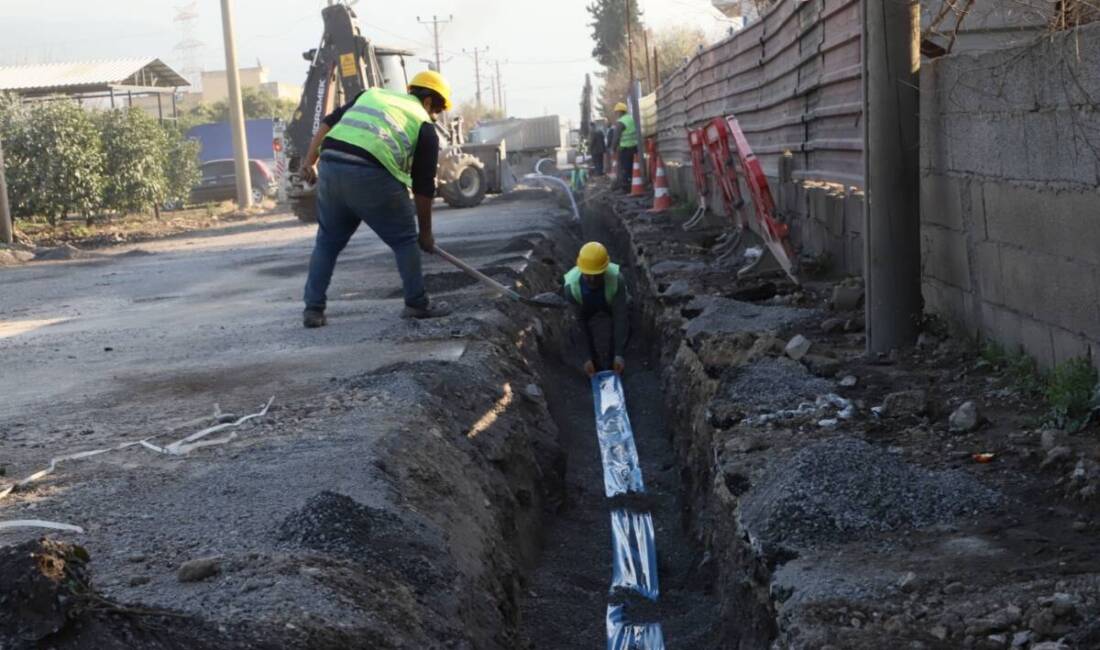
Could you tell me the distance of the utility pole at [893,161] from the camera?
583cm

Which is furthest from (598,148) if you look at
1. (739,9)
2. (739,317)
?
(739,317)

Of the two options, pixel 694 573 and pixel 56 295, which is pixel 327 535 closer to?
pixel 694 573

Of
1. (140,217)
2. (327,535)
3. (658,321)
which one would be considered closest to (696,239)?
(658,321)

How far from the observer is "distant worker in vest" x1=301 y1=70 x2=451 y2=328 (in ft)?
26.0

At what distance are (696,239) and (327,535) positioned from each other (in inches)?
363

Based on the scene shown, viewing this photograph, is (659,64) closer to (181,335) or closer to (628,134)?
(628,134)

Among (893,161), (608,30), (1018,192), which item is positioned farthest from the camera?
(608,30)

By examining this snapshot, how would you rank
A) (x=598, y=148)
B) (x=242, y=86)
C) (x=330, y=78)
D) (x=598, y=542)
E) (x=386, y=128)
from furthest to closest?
(x=242, y=86) → (x=598, y=148) → (x=330, y=78) → (x=386, y=128) → (x=598, y=542)

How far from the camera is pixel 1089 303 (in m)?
4.43

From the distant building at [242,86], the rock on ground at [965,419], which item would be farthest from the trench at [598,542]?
the distant building at [242,86]

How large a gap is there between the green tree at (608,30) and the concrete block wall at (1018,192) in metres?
61.7

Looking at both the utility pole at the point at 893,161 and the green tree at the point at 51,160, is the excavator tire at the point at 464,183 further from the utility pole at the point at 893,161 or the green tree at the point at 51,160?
the utility pole at the point at 893,161

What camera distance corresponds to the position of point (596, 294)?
9039mm

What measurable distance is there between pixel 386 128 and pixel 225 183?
25411mm
